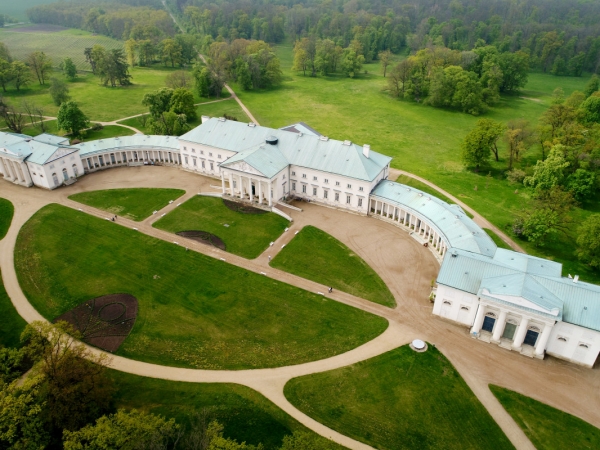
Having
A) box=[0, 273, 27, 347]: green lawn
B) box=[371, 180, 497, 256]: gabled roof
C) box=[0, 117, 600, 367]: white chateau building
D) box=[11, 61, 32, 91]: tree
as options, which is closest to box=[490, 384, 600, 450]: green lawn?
box=[0, 117, 600, 367]: white chateau building

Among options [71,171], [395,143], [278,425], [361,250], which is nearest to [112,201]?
[71,171]

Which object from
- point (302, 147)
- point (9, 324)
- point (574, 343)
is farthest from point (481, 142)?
point (9, 324)

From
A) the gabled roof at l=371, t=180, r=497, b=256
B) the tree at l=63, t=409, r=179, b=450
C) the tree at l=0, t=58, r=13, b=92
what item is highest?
the tree at l=0, t=58, r=13, b=92

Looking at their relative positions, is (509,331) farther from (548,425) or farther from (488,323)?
(548,425)

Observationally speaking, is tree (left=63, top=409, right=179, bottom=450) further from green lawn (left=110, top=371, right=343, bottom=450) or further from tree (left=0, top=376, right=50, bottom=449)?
green lawn (left=110, top=371, right=343, bottom=450)

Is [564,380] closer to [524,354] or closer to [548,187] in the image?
[524,354]
